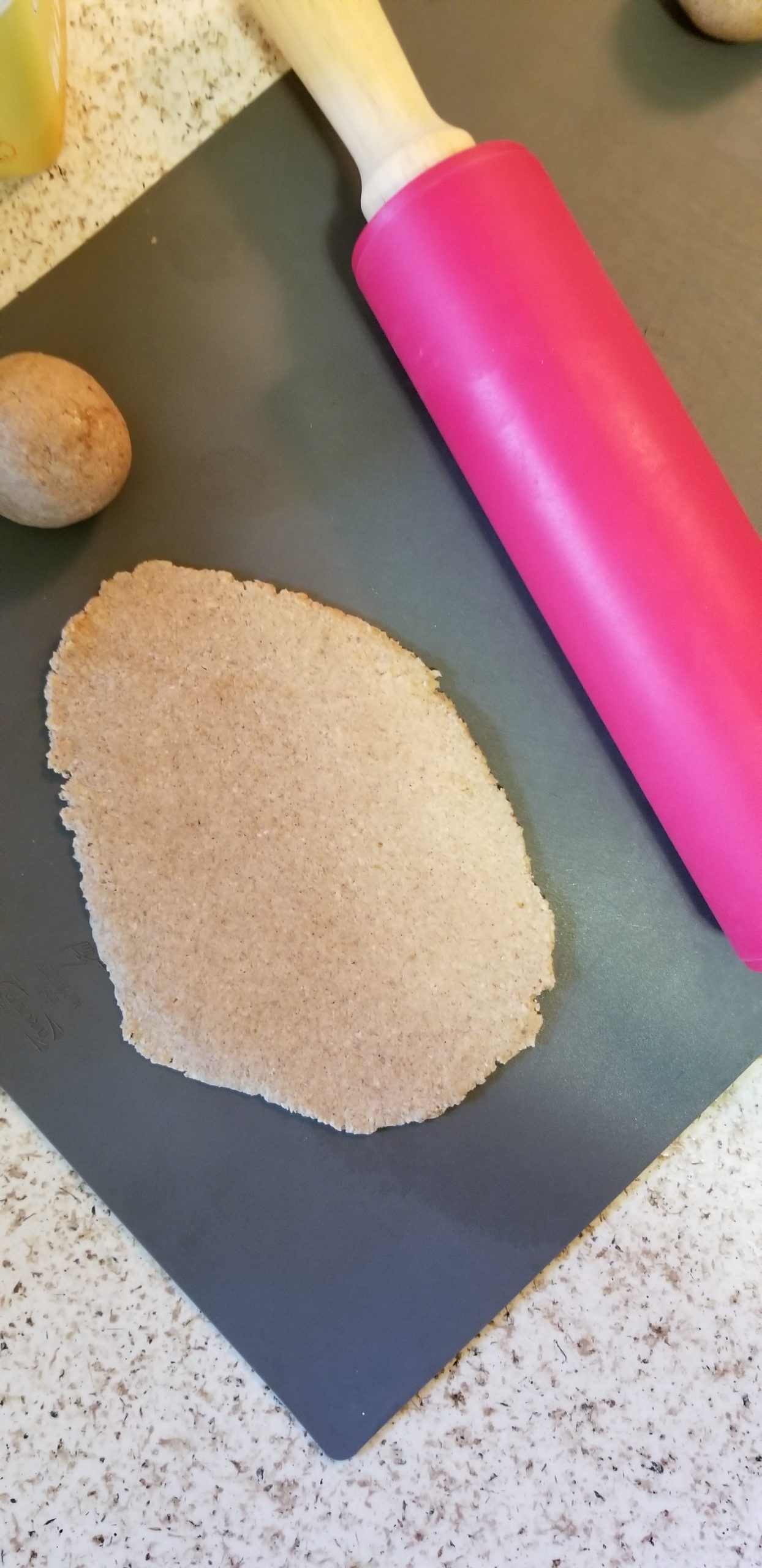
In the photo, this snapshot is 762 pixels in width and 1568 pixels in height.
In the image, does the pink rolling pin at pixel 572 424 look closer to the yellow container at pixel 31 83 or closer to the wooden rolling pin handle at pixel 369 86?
the wooden rolling pin handle at pixel 369 86

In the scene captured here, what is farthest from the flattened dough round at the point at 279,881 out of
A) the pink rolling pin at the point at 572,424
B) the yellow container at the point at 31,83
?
the yellow container at the point at 31,83

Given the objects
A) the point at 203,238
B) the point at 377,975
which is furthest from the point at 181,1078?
the point at 203,238

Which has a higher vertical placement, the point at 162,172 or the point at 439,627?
the point at 162,172

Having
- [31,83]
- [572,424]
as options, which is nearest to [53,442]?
[31,83]

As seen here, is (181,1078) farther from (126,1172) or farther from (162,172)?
(162,172)

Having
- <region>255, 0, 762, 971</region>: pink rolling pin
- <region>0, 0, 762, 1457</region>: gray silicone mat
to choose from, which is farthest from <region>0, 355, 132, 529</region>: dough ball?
<region>255, 0, 762, 971</region>: pink rolling pin

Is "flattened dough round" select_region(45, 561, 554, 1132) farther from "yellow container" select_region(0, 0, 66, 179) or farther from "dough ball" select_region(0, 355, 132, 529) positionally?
"yellow container" select_region(0, 0, 66, 179)
